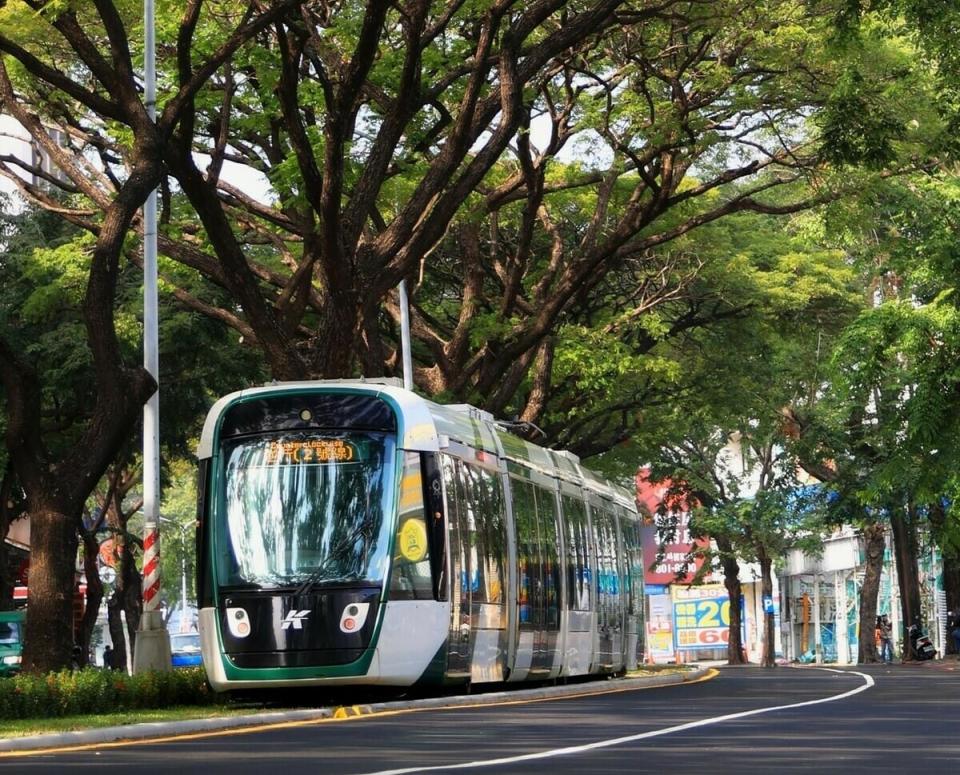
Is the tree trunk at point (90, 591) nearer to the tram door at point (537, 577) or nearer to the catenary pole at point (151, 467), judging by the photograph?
the catenary pole at point (151, 467)

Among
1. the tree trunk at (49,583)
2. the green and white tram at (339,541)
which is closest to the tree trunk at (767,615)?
Result: the green and white tram at (339,541)

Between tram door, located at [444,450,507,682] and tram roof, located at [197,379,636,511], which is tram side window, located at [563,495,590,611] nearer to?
tram roof, located at [197,379,636,511]

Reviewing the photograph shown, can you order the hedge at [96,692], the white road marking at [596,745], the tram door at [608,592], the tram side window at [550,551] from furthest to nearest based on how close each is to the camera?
1. the tram door at [608,592]
2. the tram side window at [550,551]
3. the hedge at [96,692]
4. the white road marking at [596,745]

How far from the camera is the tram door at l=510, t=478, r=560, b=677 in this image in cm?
2511

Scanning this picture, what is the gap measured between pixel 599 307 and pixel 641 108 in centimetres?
1000

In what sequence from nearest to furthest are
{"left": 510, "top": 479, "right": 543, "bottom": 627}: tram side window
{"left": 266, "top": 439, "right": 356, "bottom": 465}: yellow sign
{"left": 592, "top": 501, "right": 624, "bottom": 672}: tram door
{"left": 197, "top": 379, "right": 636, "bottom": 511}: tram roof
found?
{"left": 266, "top": 439, "right": 356, "bottom": 465}: yellow sign, {"left": 197, "top": 379, "right": 636, "bottom": 511}: tram roof, {"left": 510, "top": 479, "right": 543, "bottom": 627}: tram side window, {"left": 592, "top": 501, "right": 624, "bottom": 672}: tram door

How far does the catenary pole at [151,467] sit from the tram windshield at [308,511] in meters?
3.22

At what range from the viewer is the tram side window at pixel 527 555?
82.1 ft

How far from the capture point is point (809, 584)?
75438 millimetres

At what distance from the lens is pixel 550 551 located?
1056 inches

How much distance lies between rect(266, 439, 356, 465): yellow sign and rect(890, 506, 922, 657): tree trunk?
3154 centimetres

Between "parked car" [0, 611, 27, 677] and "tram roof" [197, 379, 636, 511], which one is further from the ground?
"tram roof" [197, 379, 636, 511]

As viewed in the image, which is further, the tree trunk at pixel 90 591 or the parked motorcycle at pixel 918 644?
the parked motorcycle at pixel 918 644

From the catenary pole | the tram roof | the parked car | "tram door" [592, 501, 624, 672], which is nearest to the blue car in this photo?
the parked car
